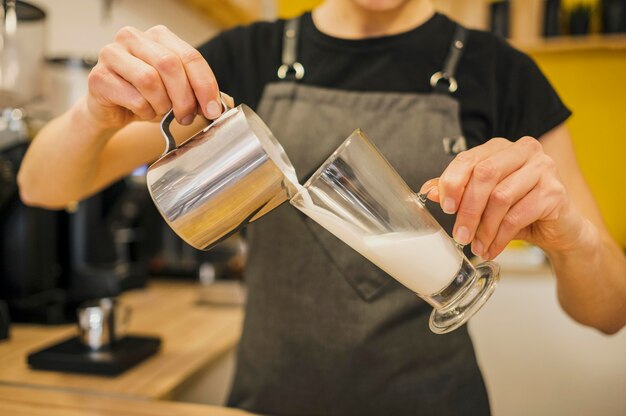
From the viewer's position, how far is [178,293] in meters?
1.69

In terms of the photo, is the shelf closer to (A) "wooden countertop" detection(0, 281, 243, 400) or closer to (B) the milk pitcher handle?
(A) "wooden countertop" detection(0, 281, 243, 400)

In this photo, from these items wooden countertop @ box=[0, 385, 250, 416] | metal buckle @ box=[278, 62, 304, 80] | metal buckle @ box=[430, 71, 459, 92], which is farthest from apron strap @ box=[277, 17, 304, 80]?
wooden countertop @ box=[0, 385, 250, 416]

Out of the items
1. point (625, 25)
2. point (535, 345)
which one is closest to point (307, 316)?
point (535, 345)

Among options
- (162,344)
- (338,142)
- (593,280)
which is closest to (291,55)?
(338,142)

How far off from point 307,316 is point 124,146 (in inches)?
16.1

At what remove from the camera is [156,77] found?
56cm

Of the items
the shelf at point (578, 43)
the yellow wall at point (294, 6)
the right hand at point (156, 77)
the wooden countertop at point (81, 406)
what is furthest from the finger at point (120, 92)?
the yellow wall at point (294, 6)

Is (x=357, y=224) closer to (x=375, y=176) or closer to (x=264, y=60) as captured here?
(x=375, y=176)

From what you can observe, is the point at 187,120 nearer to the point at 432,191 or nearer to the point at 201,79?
the point at 201,79

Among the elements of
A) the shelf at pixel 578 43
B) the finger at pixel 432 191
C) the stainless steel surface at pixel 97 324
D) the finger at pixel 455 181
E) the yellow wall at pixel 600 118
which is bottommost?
the yellow wall at pixel 600 118

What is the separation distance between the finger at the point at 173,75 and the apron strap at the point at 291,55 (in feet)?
1.11

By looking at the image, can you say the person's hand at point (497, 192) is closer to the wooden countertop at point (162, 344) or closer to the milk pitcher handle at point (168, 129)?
the milk pitcher handle at point (168, 129)

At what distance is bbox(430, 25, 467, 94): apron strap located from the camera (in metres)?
0.85

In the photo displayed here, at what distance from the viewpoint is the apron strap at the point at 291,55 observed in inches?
35.2
